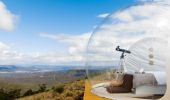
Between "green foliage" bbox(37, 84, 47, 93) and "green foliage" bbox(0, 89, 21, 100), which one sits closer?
"green foliage" bbox(0, 89, 21, 100)

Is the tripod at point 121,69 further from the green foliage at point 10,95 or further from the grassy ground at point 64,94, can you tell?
the green foliage at point 10,95

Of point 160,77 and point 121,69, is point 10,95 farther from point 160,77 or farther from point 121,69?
point 160,77

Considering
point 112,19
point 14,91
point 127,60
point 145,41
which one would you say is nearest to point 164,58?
point 145,41

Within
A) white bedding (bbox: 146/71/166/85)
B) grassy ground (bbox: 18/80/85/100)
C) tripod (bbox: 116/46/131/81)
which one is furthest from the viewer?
grassy ground (bbox: 18/80/85/100)

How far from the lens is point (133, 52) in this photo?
318 inches

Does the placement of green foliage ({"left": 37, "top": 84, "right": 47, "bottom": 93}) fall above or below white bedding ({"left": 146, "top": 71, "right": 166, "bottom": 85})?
below

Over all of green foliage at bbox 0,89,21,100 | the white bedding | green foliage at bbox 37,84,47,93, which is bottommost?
green foliage at bbox 0,89,21,100

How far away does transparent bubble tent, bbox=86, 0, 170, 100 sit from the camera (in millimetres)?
7555

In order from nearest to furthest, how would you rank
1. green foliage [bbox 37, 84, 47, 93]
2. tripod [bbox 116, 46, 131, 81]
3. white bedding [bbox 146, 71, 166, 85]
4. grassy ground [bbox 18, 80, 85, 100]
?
white bedding [bbox 146, 71, 166, 85]
tripod [bbox 116, 46, 131, 81]
grassy ground [bbox 18, 80, 85, 100]
green foliage [bbox 37, 84, 47, 93]

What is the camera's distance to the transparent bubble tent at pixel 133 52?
7.55 m

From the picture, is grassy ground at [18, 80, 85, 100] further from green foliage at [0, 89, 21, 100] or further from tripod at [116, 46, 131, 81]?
tripod at [116, 46, 131, 81]

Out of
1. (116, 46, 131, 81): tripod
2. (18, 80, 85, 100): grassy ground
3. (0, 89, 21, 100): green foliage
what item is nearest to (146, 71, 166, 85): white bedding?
(116, 46, 131, 81): tripod

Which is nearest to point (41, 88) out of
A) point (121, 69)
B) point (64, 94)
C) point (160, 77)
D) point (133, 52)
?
point (64, 94)

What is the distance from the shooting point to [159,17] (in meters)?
7.62
